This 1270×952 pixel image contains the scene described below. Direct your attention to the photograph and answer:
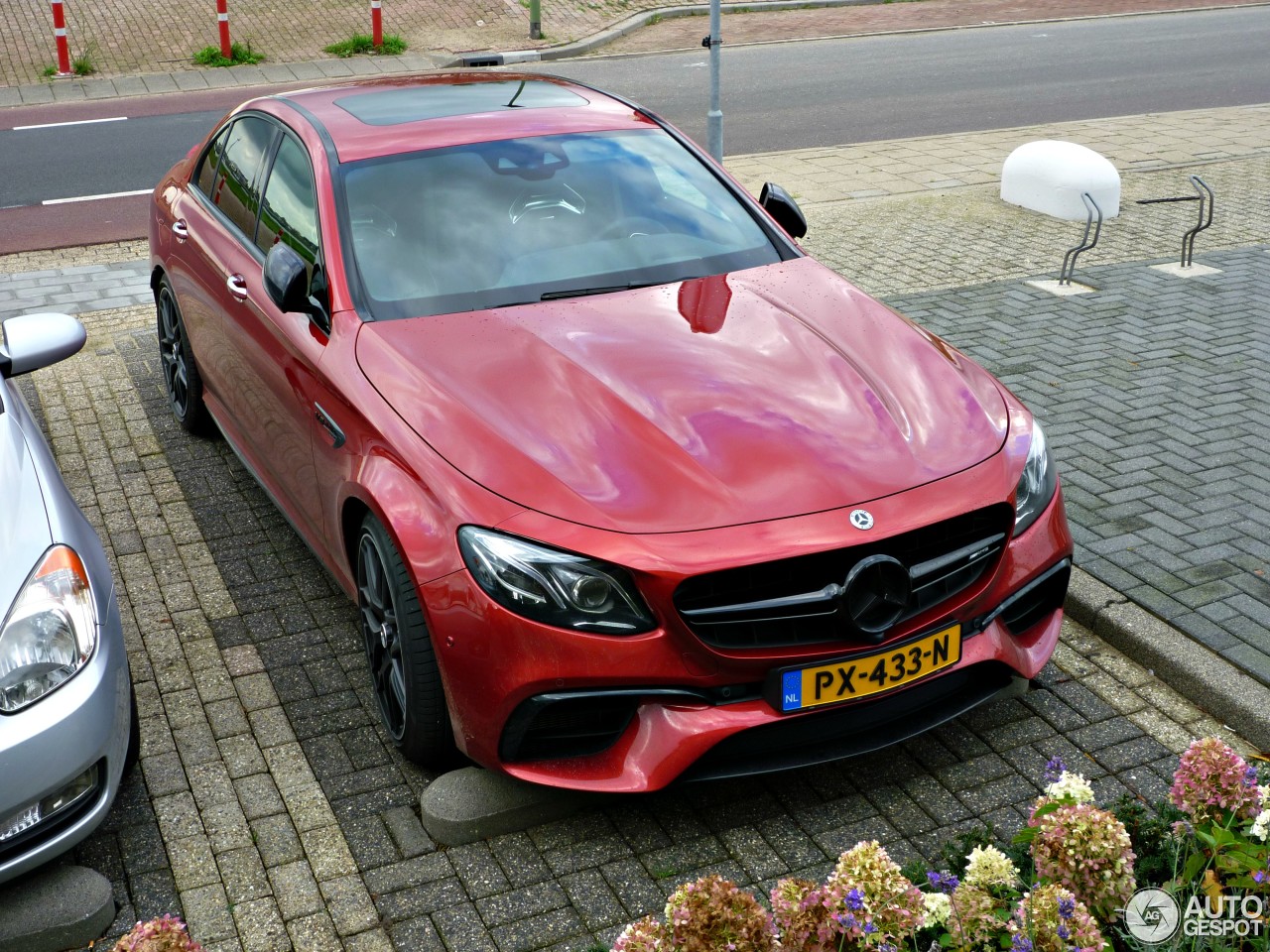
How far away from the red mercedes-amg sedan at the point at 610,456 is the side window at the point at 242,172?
8 cm

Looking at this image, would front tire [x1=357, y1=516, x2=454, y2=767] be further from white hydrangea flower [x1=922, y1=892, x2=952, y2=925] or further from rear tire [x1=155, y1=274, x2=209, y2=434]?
rear tire [x1=155, y1=274, x2=209, y2=434]

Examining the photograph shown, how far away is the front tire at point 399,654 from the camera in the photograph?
3590 millimetres

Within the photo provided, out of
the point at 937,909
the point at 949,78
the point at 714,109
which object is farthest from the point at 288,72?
the point at 937,909

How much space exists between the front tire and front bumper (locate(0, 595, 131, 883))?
0.73 metres

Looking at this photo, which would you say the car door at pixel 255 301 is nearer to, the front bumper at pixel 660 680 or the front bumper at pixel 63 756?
the front bumper at pixel 63 756

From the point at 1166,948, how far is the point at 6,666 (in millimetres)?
2661

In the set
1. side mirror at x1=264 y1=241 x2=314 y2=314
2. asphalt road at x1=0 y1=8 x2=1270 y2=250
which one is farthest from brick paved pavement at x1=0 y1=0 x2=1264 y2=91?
side mirror at x1=264 y1=241 x2=314 y2=314

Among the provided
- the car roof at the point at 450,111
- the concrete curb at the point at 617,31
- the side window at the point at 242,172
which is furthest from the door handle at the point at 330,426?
the concrete curb at the point at 617,31

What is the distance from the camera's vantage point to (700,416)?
12.1 ft

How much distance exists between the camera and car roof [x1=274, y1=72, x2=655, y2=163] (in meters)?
4.79

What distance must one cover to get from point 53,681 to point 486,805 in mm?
1142

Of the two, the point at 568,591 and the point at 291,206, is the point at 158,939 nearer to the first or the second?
the point at 568,591

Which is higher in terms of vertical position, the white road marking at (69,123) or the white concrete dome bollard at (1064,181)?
the white concrete dome bollard at (1064,181)

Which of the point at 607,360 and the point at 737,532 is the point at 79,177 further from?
the point at 737,532
